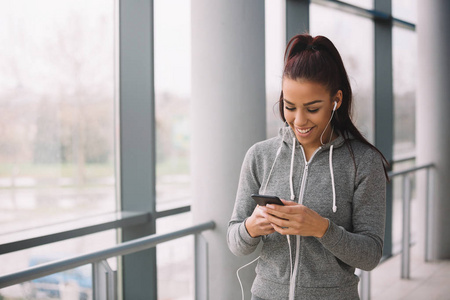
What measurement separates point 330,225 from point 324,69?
16.9 inches

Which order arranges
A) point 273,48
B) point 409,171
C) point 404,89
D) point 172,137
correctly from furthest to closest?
point 404,89, point 409,171, point 273,48, point 172,137

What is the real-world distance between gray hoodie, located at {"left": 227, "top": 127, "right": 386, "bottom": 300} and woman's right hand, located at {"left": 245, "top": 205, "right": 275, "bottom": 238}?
23 mm

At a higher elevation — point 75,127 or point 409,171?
point 75,127

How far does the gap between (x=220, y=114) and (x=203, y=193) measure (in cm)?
37

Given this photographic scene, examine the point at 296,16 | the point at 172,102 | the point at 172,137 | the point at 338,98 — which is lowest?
the point at 172,137

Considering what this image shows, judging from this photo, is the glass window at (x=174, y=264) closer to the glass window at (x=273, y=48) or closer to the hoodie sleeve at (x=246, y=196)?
the glass window at (x=273, y=48)

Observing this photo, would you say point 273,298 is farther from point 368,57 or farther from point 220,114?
point 368,57

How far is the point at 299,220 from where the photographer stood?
130cm

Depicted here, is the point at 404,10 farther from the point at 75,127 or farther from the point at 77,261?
the point at 77,261

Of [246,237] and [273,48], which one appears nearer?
[246,237]

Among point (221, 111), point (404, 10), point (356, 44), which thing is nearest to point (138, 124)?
point (221, 111)

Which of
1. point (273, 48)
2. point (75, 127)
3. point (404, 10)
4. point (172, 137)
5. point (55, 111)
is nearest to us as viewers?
point (55, 111)

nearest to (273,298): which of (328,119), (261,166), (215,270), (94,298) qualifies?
(261,166)

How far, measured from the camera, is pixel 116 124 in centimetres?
293
